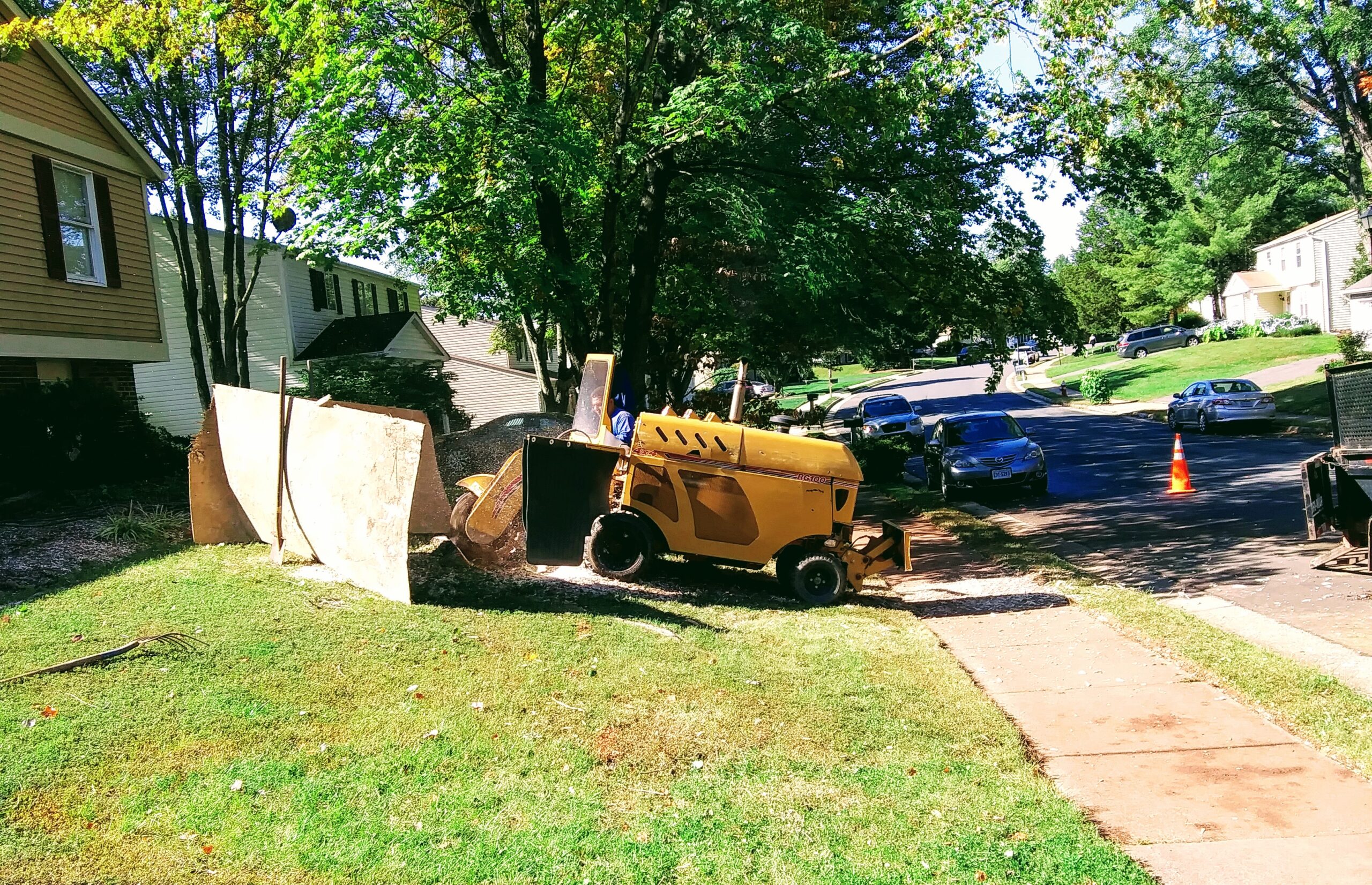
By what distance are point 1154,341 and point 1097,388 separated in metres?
19.1

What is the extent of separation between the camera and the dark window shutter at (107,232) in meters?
15.1

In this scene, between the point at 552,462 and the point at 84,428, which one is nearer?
the point at 552,462

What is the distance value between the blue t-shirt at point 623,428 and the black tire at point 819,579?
2.06m

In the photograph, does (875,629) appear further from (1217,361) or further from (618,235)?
(1217,361)

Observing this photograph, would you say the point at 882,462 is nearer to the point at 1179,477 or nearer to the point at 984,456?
the point at 984,456

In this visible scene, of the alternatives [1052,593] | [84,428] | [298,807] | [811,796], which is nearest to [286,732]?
[298,807]

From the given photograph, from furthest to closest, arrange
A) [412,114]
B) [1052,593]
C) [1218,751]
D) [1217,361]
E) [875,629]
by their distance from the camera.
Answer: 1. [1217,361]
2. [412,114]
3. [1052,593]
4. [875,629]
5. [1218,751]

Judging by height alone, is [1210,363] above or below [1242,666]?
above

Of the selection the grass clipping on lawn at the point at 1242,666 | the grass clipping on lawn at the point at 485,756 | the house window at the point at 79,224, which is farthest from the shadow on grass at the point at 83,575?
the grass clipping on lawn at the point at 1242,666

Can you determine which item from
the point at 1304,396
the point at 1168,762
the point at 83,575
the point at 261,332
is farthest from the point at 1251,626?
the point at 1304,396

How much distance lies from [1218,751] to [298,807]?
503 centimetres

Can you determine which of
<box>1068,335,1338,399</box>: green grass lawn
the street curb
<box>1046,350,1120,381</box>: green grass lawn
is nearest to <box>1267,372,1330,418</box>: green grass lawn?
<box>1068,335,1338,399</box>: green grass lawn

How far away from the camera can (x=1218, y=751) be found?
584 cm

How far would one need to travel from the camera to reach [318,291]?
1076 inches
